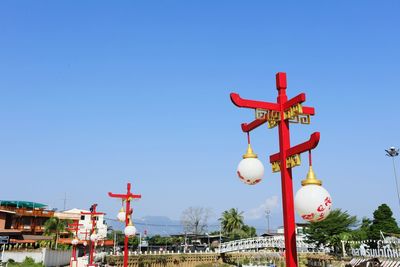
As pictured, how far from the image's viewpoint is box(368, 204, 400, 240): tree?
138ft

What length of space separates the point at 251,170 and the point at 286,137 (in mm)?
719

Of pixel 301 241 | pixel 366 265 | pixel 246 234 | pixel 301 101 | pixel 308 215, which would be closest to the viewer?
pixel 308 215

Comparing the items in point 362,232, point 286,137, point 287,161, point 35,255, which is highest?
point 286,137

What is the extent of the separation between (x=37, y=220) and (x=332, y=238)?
38124 mm

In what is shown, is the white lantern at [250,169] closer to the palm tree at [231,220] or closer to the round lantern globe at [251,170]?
the round lantern globe at [251,170]

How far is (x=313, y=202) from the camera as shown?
453 centimetres

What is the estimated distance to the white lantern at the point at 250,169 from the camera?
18.3ft

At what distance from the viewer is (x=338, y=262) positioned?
3369 centimetres

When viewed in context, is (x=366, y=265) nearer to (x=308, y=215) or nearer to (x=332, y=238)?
(x=332, y=238)

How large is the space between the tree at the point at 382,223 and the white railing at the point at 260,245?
7223mm

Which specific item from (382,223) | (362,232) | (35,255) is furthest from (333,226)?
(35,255)

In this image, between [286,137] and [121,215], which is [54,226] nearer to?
[121,215]

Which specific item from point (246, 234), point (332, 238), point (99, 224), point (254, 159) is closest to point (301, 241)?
point (332, 238)

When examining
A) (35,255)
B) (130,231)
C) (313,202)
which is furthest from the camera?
(35,255)
